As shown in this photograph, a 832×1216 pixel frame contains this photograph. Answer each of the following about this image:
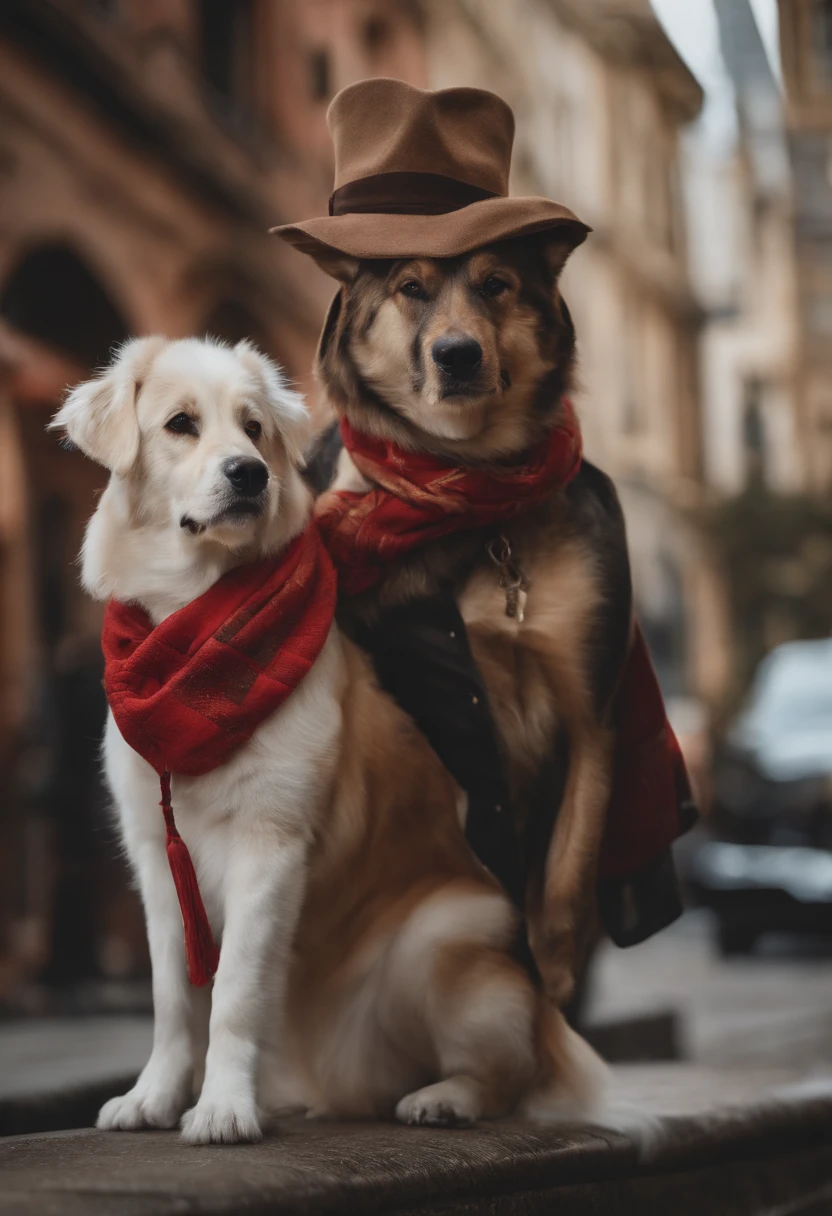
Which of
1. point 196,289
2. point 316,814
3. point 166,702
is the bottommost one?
point 316,814

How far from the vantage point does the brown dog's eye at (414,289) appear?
10.9 feet

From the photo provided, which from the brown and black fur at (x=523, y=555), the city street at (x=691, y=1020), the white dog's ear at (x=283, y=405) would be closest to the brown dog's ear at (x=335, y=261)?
the brown and black fur at (x=523, y=555)

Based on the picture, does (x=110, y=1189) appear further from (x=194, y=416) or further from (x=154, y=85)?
(x=154, y=85)

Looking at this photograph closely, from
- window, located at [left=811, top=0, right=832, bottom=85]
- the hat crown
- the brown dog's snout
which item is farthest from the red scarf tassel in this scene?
window, located at [left=811, top=0, right=832, bottom=85]

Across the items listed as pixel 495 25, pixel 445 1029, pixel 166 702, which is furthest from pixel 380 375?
pixel 495 25

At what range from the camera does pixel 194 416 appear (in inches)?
122

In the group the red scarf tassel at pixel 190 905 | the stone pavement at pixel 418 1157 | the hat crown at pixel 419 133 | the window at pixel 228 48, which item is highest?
the window at pixel 228 48

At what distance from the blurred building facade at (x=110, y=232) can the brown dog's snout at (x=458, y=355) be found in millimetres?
2365

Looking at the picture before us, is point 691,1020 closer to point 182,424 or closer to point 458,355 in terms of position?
point 458,355

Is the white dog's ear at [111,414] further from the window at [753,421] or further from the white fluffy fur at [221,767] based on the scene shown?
the window at [753,421]

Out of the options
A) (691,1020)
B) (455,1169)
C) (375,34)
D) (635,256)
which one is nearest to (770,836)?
(691,1020)

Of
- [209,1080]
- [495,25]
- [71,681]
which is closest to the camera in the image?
[209,1080]

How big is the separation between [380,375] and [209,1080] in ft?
4.65

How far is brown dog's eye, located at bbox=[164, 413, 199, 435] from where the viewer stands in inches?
122
